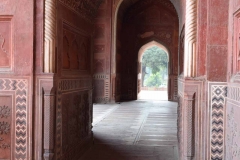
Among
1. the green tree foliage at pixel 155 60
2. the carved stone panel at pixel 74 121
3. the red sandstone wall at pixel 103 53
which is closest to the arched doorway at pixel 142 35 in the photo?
the red sandstone wall at pixel 103 53

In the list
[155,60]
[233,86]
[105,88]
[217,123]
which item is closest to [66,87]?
[217,123]

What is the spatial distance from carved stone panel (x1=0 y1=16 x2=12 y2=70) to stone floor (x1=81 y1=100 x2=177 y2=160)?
6.49 ft

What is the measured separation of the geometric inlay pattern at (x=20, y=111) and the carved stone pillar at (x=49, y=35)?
1.09 feet

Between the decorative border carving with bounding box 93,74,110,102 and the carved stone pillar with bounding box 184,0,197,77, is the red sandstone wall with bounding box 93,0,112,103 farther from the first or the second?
the carved stone pillar with bounding box 184,0,197,77

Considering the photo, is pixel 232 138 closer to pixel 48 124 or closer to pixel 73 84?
pixel 48 124

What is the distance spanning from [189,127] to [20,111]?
6.68 ft

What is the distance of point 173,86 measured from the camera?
46.2ft

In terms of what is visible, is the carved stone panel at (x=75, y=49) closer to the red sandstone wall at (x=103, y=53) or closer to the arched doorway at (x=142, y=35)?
the red sandstone wall at (x=103, y=53)

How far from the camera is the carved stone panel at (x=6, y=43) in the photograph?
349cm

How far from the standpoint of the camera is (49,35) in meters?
3.47

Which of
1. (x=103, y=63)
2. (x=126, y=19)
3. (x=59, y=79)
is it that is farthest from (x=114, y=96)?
(x=59, y=79)

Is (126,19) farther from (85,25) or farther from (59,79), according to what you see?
(59,79)

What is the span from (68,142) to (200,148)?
6.13 feet

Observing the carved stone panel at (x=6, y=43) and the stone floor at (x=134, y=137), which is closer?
the carved stone panel at (x=6, y=43)
